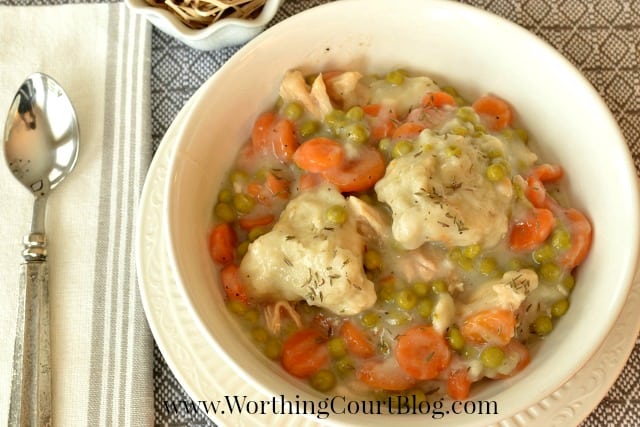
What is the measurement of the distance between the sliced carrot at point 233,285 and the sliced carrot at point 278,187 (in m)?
0.32

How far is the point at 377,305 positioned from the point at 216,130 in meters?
0.89

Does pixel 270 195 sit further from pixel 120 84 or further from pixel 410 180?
pixel 120 84

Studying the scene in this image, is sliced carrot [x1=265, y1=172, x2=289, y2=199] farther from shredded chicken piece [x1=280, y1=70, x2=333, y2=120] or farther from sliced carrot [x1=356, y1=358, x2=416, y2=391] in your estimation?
sliced carrot [x1=356, y1=358, x2=416, y2=391]

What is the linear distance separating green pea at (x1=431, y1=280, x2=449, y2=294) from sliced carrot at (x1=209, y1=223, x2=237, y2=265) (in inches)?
29.6

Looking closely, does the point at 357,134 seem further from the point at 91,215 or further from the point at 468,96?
the point at 91,215

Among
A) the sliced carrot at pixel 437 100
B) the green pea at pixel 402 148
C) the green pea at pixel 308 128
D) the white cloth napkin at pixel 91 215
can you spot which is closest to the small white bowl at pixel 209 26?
the white cloth napkin at pixel 91 215

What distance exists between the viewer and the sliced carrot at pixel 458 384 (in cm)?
215

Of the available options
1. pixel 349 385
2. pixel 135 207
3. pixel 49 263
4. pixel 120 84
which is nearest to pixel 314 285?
pixel 349 385

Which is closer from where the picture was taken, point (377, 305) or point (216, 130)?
point (377, 305)

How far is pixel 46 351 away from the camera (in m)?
2.51

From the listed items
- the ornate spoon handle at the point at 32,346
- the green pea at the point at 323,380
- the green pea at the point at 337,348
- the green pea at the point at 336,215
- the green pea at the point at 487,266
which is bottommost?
the ornate spoon handle at the point at 32,346

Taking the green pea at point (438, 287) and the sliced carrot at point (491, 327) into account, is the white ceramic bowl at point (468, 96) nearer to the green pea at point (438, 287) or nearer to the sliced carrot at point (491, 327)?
the sliced carrot at point (491, 327)

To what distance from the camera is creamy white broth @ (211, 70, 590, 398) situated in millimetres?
2131

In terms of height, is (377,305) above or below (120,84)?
above
